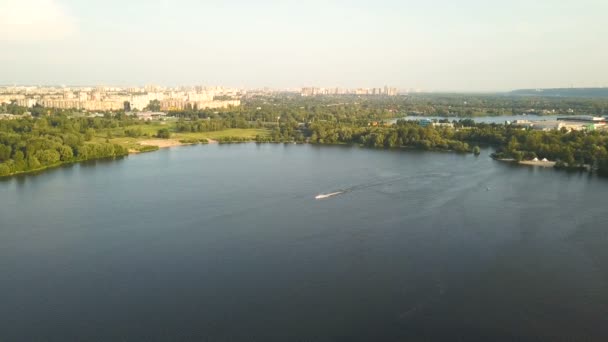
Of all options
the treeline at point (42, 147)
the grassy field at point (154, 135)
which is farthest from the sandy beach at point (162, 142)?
the treeline at point (42, 147)

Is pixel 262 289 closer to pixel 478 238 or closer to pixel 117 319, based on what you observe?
pixel 117 319

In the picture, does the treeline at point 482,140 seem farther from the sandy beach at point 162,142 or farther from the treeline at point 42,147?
the treeline at point 42,147

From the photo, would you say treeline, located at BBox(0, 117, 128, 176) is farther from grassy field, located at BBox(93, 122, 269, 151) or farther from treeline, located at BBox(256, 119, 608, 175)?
treeline, located at BBox(256, 119, 608, 175)

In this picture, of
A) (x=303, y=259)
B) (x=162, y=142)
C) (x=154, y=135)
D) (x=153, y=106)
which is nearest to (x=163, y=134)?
(x=154, y=135)

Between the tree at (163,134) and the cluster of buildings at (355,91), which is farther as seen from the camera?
the cluster of buildings at (355,91)

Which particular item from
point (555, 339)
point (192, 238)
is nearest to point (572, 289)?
point (555, 339)

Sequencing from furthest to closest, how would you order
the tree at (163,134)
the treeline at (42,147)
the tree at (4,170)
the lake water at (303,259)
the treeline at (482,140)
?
the tree at (163,134) < the treeline at (482,140) < the treeline at (42,147) < the tree at (4,170) < the lake water at (303,259)
